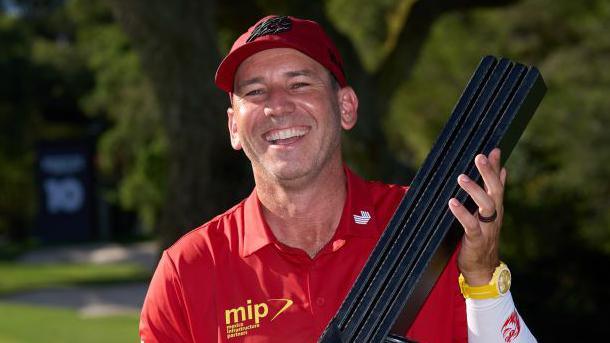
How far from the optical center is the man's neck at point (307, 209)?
8.95 feet

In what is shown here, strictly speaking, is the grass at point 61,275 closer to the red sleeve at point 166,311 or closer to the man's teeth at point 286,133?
the red sleeve at point 166,311

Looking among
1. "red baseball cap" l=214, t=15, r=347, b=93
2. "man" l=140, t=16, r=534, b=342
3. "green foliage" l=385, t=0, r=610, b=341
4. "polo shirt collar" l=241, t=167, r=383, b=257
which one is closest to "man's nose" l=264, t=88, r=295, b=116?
"man" l=140, t=16, r=534, b=342

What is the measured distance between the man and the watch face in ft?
0.56

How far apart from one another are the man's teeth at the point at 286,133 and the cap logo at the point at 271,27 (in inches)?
10.0

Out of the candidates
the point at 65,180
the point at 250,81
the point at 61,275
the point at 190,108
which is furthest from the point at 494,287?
the point at 61,275

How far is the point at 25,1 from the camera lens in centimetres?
4653

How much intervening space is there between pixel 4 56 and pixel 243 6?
64.5ft

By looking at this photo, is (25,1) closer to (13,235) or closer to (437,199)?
(13,235)

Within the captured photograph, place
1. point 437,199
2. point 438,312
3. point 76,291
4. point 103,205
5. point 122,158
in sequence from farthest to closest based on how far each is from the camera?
1. point 103,205
2. point 122,158
3. point 76,291
4. point 438,312
5. point 437,199

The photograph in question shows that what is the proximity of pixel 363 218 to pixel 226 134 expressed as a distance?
6.29m

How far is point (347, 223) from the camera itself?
9.01 feet

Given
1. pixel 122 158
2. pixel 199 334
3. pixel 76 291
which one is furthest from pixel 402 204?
pixel 122 158

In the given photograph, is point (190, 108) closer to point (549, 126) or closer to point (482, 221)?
point (482, 221)

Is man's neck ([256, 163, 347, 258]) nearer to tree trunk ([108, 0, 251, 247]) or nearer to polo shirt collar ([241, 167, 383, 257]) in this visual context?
polo shirt collar ([241, 167, 383, 257])
